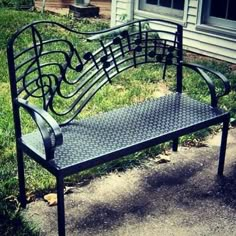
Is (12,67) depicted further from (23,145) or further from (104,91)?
(104,91)

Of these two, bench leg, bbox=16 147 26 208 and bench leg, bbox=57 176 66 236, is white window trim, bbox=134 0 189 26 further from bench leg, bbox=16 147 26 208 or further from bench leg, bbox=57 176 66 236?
bench leg, bbox=57 176 66 236

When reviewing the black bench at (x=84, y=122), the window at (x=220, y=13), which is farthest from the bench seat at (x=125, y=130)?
the window at (x=220, y=13)

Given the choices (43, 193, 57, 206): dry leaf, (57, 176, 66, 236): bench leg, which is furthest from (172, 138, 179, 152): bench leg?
(57, 176, 66, 236): bench leg

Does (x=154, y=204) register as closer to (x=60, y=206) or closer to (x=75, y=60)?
(x=60, y=206)

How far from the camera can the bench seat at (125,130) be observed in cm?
290

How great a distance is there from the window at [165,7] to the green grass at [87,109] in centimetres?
101

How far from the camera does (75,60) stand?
6715 mm

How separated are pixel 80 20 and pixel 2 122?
5.44m

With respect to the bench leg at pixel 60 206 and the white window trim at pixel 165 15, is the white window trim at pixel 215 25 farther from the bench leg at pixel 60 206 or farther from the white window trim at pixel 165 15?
the bench leg at pixel 60 206

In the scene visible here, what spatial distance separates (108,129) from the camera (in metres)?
3.35

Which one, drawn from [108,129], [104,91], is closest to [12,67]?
[108,129]

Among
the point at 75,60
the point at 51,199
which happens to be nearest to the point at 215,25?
the point at 75,60

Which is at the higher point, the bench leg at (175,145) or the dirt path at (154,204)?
the bench leg at (175,145)

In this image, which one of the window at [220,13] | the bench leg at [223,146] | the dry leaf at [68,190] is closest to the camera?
the dry leaf at [68,190]
